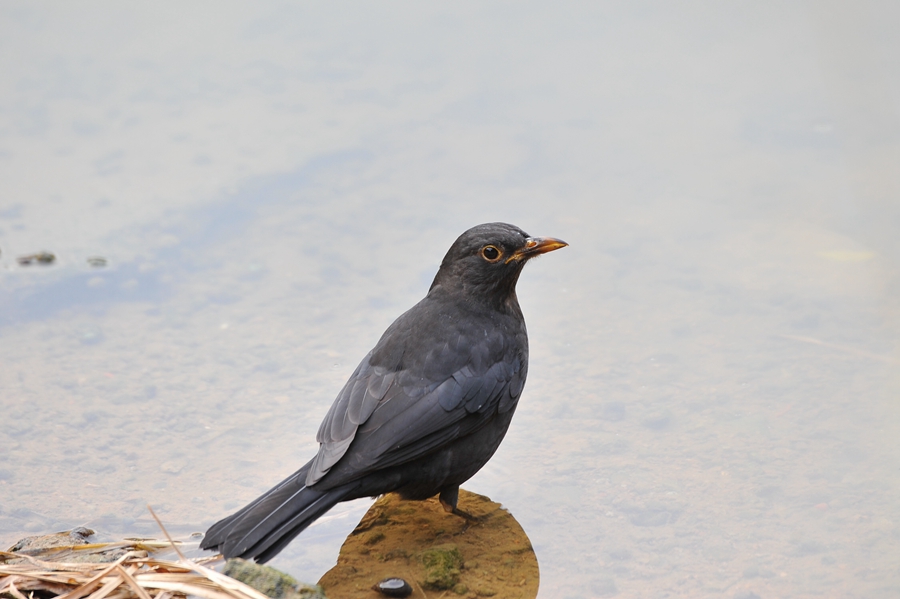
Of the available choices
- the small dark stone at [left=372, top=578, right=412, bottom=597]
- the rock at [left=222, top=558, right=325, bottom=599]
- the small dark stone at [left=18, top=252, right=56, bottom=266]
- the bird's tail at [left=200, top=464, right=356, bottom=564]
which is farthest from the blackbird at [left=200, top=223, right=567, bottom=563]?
the small dark stone at [left=18, top=252, right=56, bottom=266]

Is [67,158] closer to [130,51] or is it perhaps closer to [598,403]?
[130,51]

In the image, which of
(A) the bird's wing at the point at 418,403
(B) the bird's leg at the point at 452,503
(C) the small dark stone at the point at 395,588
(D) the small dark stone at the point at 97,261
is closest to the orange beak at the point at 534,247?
(A) the bird's wing at the point at 418,403

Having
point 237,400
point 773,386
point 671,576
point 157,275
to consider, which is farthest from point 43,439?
point 773,386

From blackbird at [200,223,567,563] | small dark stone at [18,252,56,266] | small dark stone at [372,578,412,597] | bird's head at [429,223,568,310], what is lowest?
small dark stone at [372,578,412,597]

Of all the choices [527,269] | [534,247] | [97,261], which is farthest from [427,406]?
[97,261]

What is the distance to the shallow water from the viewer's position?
508 centimetres

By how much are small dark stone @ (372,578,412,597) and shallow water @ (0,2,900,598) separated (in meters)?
0.40

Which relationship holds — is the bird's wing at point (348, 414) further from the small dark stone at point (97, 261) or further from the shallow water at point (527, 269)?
the small dark stone at point (97, 261)

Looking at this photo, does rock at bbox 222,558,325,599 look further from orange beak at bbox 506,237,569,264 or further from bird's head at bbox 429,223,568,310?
orange beak at bbox 506,237,569,264

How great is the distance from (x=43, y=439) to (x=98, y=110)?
436 centimetres

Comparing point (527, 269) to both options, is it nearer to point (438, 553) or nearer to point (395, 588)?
point (438, 553)

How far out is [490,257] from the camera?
5.37m

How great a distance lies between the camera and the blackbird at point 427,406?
444 cm

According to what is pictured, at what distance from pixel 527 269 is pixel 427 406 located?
269 centimetres
